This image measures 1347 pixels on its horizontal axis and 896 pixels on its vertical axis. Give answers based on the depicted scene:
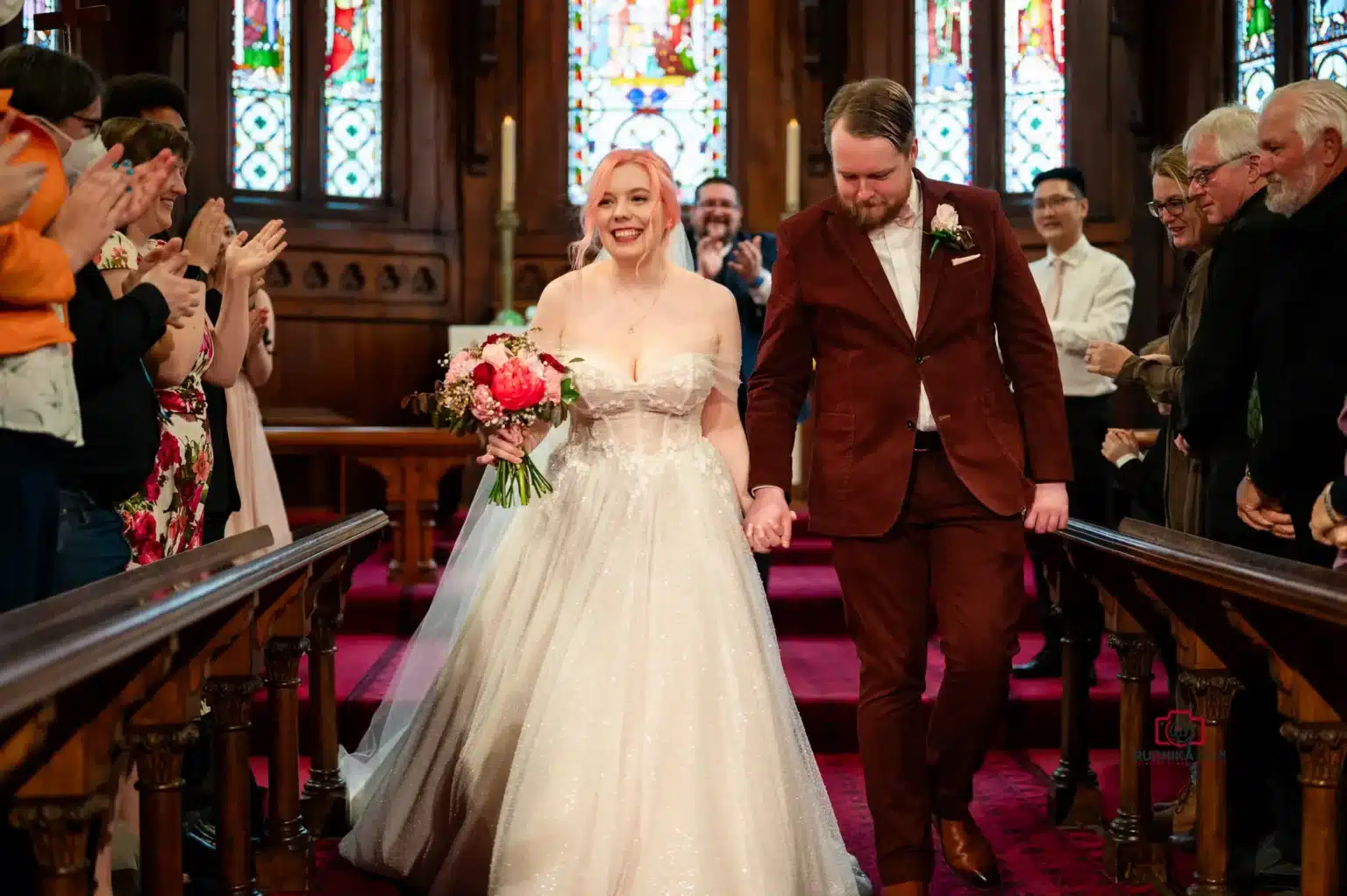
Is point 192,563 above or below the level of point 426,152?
below

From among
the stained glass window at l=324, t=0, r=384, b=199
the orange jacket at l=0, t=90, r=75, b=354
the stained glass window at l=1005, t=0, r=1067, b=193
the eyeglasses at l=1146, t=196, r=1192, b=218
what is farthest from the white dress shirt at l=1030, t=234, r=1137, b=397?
the stained glass window at l=324, t=0, r=384, b=199

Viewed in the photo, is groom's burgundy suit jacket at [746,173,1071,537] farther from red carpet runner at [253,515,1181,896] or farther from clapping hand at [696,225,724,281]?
clapping hand at [696,225,724,281]

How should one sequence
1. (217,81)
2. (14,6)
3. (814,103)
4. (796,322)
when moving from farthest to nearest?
(814,103)
(217,81)
(796,322)
(14,6)

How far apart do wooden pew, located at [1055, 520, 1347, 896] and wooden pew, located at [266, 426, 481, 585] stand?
326cm

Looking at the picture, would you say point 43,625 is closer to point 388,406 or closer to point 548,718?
point 548,718

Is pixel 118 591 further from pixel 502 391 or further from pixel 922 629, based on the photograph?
pixel 922 629

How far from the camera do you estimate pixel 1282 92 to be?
126 inches

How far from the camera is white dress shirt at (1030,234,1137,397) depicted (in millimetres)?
5555

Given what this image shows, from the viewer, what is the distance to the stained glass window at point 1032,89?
877 cm

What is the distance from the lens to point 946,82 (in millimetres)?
8938

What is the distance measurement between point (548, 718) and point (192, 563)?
88cm

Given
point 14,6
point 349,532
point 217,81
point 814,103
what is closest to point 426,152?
point 217,81

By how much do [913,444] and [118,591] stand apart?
66.5 inches

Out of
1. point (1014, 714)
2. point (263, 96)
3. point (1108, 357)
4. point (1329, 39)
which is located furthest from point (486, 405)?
point (263, 96)
